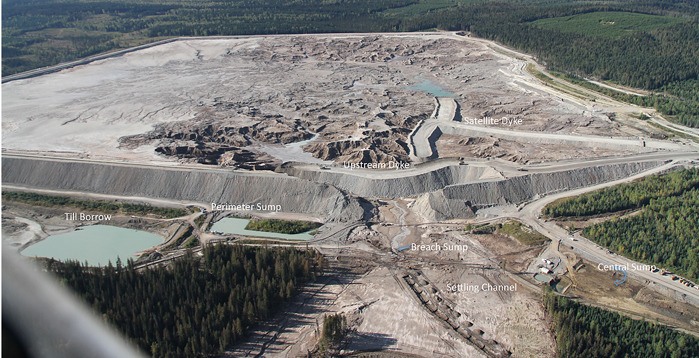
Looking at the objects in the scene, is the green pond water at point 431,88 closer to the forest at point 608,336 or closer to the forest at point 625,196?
the forest at point 625,196

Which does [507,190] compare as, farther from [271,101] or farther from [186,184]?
[271,101]

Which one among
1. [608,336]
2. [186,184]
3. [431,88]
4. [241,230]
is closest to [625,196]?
[608,336]

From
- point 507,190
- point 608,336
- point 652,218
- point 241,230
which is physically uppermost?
point 507,190

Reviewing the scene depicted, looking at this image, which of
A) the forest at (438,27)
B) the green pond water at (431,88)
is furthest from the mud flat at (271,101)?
the forest at (438,27)

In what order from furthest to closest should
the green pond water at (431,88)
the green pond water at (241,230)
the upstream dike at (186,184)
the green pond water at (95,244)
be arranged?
1. the green pond water at (431,88)
2. the upstream dike at (186,184)
3. the green pond water at (241,230)
4. the green pond water at (95,244)

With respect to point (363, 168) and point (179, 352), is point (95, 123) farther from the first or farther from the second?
point (179, 352)

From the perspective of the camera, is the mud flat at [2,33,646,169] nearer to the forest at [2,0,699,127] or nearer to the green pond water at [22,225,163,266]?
the forest at [2,0,699,127]

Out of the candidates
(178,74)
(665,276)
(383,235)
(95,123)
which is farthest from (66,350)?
(178,74)

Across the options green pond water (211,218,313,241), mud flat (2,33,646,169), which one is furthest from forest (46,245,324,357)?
mud flat (2,33,646,169)
